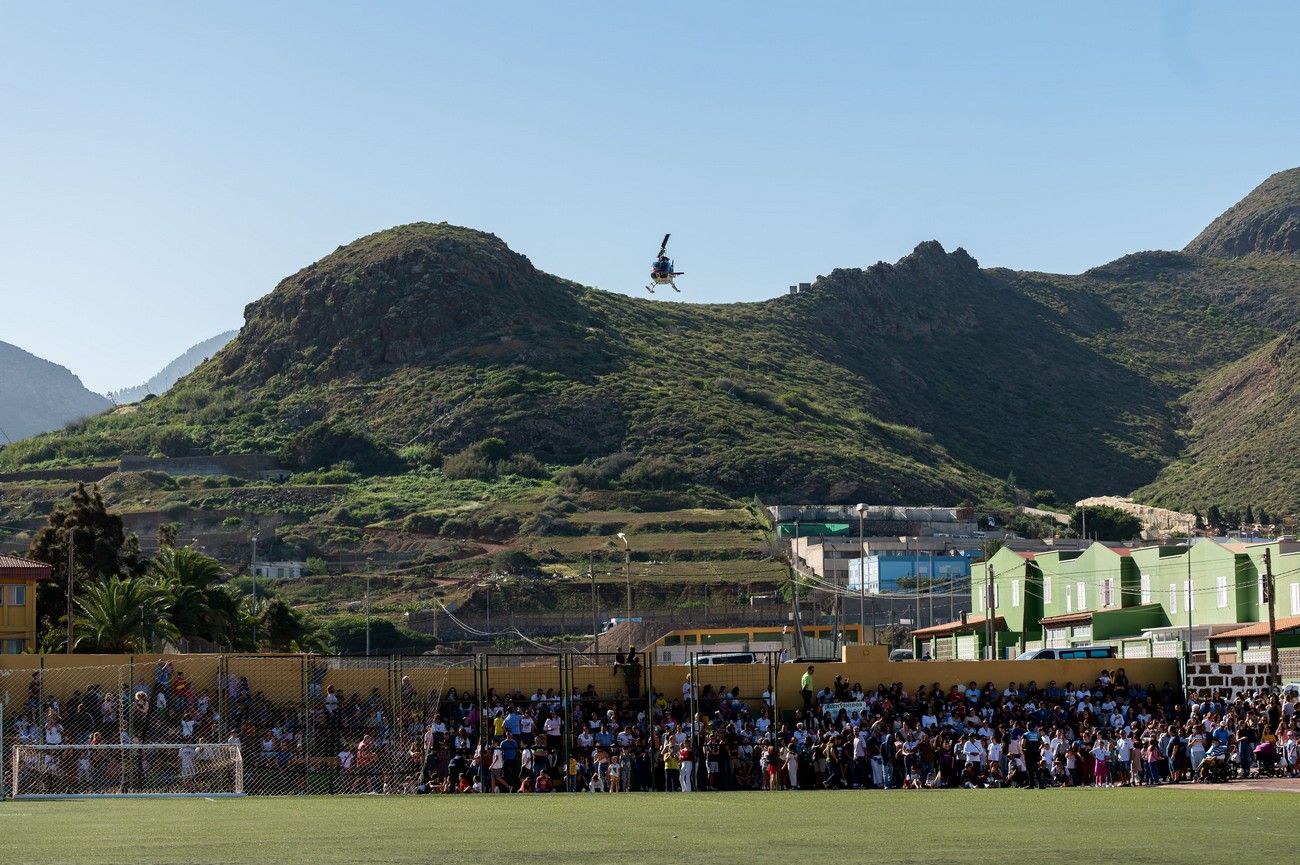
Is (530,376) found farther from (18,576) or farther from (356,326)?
(18,576)

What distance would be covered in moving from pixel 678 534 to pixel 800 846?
4128 inches

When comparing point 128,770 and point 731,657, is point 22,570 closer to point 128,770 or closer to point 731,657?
point 731,657

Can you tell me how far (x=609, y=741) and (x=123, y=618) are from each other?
20.5 meters

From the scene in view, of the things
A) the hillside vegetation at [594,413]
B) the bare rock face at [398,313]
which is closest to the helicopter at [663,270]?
the hillside vegetation at [594,413]

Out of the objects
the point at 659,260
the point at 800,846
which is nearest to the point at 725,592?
the point at 659,260

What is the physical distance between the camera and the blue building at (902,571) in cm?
10794

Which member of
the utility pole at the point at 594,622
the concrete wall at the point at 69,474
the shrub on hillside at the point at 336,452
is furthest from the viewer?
the shrub on hillside at the point at 336,452

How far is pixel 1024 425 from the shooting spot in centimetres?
18775

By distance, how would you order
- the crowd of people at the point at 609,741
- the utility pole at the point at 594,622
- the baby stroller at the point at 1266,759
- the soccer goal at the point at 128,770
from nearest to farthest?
the soccer goal at the point at 128,770, the crowd of people at the point at 609,741, the baby stroller at the point at 1266,759, the utility pole at the point at 594,622

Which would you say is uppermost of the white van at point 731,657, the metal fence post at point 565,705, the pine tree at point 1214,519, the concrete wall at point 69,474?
the concrete wall at point 69,474

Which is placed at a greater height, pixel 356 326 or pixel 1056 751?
pixel 356 326

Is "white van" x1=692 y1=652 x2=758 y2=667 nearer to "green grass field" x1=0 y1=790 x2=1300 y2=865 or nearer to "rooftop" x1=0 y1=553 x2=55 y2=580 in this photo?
"rooftop" x1=0 y1=553 x2=55 y2=580

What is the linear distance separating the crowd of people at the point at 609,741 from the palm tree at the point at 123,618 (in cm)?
1469

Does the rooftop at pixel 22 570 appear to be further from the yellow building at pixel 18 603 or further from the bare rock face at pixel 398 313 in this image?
the bare rock face at pixel 398 313
